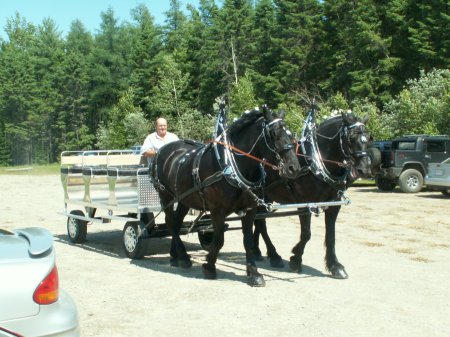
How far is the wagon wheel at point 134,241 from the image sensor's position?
10.2 m

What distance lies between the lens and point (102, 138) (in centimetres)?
7756

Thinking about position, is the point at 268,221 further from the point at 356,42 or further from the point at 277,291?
the point at 356,42

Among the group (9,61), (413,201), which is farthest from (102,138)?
(413,201)

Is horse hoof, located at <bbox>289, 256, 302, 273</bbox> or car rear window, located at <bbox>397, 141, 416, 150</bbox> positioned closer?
horse hoof, located at <bbox>289, 256, 302, 273</bbox>

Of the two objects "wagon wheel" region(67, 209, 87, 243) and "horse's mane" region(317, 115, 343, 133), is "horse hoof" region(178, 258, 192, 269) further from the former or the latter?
"wagon wheel" region(67, 209, 87, 243)

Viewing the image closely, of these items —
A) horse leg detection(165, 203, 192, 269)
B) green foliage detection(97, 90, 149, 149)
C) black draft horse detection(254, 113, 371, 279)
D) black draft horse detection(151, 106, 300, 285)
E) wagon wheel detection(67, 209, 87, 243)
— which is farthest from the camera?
green foliage detection(97, 90, 149, 149)

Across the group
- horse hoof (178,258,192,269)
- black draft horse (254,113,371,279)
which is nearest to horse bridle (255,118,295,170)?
black draft horse (254,113,371,279)

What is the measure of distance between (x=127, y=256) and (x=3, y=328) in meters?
6.73

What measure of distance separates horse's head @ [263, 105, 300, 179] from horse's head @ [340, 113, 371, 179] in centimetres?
98

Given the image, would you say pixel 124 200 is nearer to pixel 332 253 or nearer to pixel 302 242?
pixel 302 242

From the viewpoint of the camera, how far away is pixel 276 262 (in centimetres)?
967

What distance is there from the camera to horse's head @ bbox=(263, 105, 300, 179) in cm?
793

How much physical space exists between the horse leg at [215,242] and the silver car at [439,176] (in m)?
14.8

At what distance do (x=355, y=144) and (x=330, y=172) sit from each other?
0.54 meters
